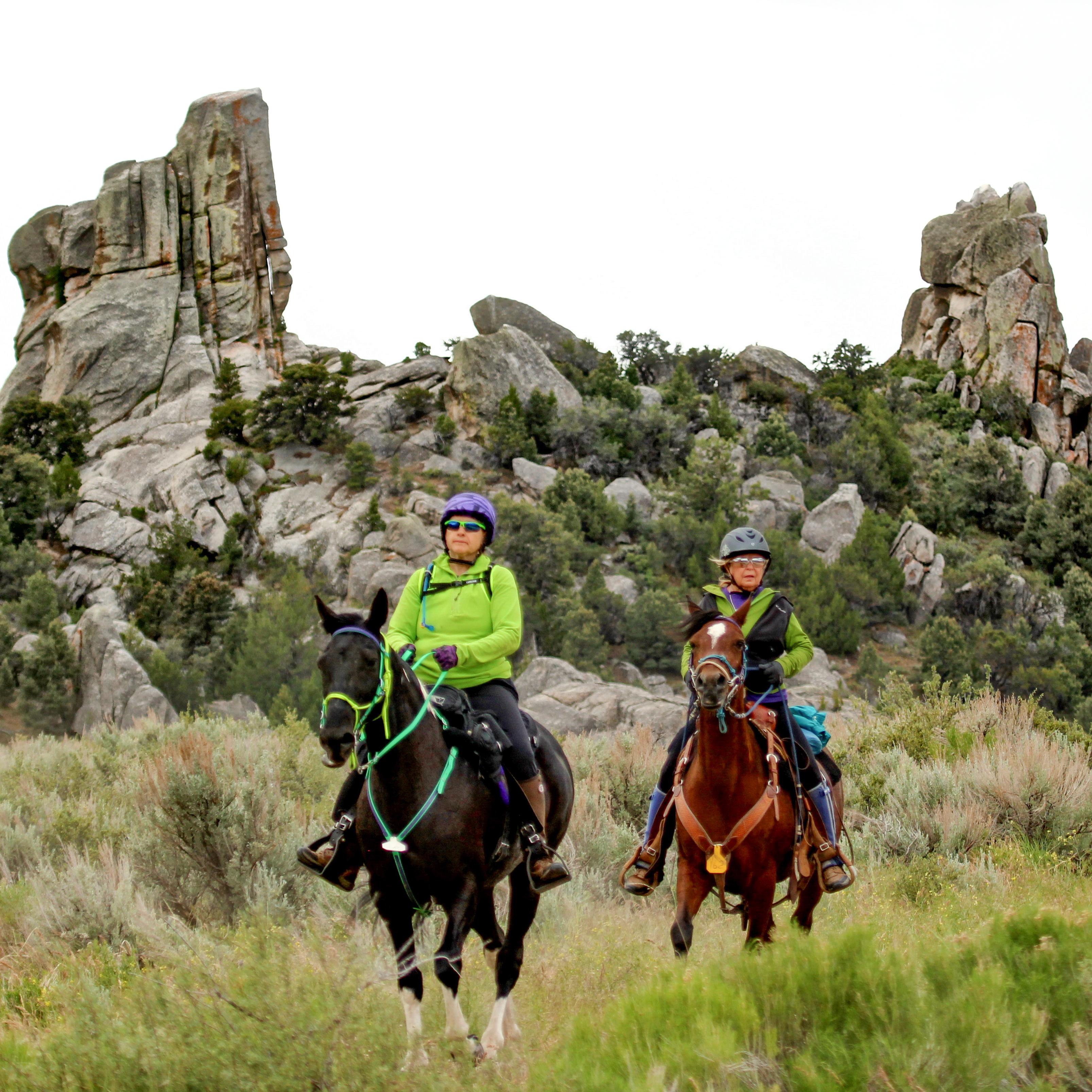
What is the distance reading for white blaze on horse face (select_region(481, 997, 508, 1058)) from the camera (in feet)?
15.1

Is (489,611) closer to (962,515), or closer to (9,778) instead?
(9,778)

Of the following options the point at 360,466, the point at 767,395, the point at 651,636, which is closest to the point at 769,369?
the point at 767,395

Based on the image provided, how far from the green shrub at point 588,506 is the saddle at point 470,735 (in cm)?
3403

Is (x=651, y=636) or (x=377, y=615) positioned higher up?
(x=377, y=615)

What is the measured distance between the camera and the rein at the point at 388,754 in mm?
4625

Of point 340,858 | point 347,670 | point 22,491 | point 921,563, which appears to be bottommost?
point 921,563

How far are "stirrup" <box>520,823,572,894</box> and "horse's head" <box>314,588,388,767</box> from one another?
1.38 m

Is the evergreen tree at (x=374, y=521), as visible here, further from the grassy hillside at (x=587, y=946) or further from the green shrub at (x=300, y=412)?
the grassy hillside at (x=587, y=946)

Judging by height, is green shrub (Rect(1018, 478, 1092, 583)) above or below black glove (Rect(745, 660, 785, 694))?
below

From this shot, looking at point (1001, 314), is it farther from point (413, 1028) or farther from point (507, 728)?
point (413, 1028)

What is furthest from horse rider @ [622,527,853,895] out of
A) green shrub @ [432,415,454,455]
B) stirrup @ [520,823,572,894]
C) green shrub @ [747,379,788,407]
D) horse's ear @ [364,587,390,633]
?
green shrub @ [747,379,788,407]

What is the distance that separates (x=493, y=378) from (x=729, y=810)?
44.8 metres

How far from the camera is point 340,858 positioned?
16.4ft

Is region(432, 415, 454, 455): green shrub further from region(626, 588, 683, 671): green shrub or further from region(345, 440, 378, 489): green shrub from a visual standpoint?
region(626, 588, 683, 671): green shrub
